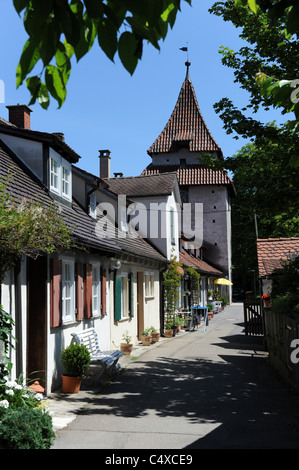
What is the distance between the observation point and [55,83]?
6.71ft

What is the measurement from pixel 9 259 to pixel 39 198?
410 cm

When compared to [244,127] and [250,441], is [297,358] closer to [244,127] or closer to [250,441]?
[250,441]

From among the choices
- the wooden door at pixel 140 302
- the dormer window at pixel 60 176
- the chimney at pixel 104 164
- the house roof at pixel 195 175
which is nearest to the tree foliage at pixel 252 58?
the dormer window at pixel 60 176

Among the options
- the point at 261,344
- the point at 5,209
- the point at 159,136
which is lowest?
the point at 261,344

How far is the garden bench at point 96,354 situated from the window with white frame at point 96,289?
1.20 metres

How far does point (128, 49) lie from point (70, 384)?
880 centimetres

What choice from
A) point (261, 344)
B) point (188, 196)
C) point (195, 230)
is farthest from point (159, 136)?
point (261, 344)

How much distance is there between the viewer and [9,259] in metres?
6.96

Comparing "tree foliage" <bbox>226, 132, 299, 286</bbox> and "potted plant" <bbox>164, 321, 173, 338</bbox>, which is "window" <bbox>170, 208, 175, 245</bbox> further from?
"tree foliage" <bbox>226, 132, 299, 286</bbox>

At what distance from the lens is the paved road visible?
654cm

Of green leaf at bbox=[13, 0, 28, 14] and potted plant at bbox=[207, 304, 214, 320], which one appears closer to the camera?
green leaf at bbox=[13, 0, 28, 14]

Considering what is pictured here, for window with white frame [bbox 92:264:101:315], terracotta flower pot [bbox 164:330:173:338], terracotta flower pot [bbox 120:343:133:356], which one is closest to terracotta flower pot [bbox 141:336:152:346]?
terracotta flower pot [bbox 120:343:133:356]

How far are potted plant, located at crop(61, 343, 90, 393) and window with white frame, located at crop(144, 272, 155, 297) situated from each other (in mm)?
9596

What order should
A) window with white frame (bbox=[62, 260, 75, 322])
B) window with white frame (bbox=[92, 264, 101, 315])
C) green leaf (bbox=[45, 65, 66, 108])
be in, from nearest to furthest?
green leaf (bbox=[45, 65, 66, 108]), window with white frame (bbox=[62, 260, 75, 322]), window with white frame (bbox=[92, 264, 101, 315])
